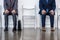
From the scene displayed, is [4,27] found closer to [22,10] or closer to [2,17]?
[2,17]

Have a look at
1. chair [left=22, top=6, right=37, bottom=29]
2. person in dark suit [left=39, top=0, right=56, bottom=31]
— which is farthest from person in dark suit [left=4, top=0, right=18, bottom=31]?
person in dark suit [left=39, top=0, right=56, bottom=31]

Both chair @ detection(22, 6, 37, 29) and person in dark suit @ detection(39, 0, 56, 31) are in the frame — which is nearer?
person in dark suit @ detection(39, 0, 56, 31)

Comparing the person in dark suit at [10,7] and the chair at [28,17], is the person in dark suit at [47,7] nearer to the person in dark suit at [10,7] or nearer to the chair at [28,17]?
the chair at [28,17]

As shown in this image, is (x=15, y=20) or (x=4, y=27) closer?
(x=15, y=20)

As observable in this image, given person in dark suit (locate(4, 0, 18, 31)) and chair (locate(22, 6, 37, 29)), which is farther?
chair (locate(22, 6, 37, 29))

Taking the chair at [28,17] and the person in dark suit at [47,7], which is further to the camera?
the chair at [28,17]

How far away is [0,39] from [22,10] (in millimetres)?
1610

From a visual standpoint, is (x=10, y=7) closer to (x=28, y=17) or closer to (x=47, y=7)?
(x=28, y=17)

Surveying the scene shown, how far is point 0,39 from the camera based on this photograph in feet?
9.39

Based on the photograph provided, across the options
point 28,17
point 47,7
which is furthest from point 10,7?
point 47,7

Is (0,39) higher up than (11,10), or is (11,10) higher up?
(11,10)

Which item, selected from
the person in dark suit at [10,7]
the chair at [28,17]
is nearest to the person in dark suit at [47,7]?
the chair at [28,17]

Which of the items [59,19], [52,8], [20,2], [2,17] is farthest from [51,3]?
[2,17]

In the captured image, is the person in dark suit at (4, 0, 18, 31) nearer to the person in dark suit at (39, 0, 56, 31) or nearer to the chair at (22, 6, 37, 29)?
the chair at (22, 6, 37, 29)
